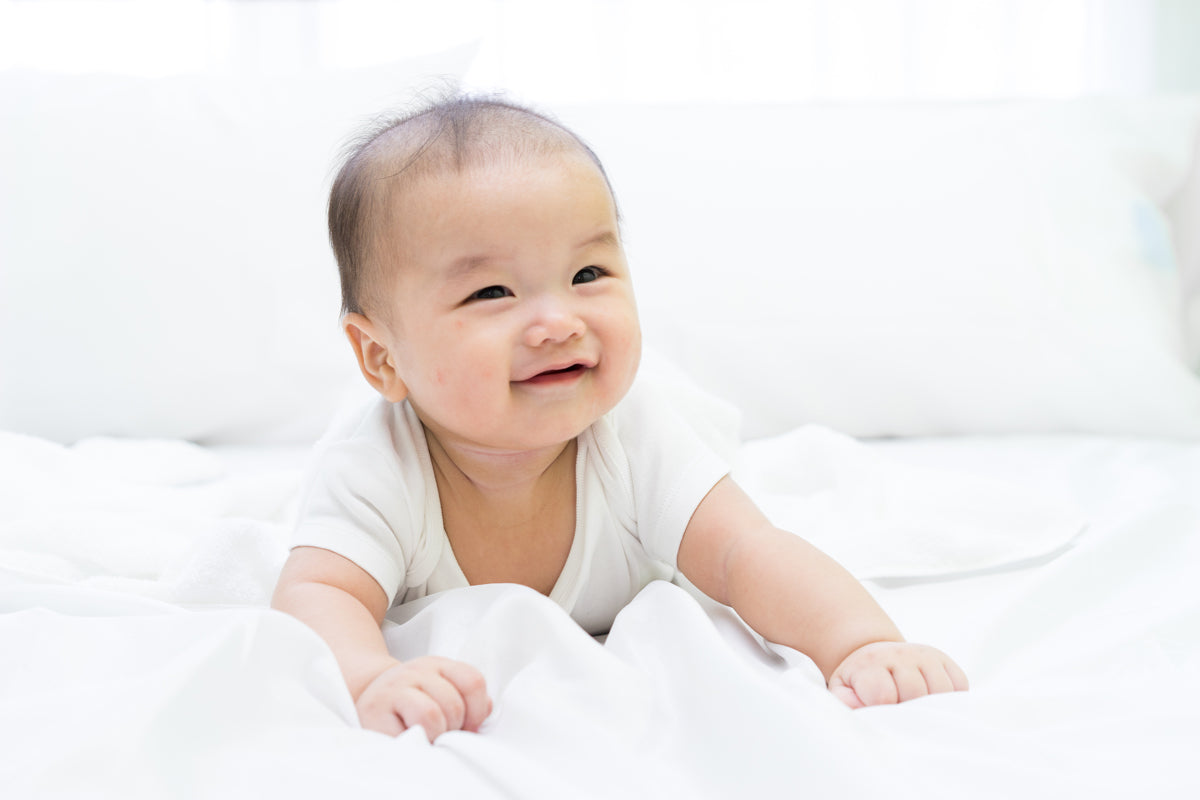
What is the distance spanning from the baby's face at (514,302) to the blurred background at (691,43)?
5.30 feet

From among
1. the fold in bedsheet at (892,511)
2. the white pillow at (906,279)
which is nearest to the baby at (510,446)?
the fold in bedsheet at (892,511)

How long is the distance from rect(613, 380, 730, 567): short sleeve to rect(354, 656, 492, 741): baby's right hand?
0.99ft

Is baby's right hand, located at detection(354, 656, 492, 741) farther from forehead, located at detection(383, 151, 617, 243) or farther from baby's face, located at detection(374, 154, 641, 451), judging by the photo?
forehead, located at detection(383, 151, 617, 243)

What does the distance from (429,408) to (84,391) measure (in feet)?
3.00

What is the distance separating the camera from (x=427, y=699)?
2.07 feet

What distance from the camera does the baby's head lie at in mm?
800

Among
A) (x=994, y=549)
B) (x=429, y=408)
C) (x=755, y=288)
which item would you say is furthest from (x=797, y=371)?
(x=429, y=408)

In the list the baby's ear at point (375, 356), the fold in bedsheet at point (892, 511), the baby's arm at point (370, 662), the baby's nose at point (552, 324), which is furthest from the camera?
the fold in bedsheet at point (892, 511)

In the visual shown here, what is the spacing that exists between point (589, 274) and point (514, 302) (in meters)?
0.08

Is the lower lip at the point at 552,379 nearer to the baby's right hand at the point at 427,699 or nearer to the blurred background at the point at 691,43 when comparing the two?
the baby's right hand at the point at 427,699

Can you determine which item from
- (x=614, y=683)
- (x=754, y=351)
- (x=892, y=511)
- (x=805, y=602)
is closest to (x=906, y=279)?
(x=754, y=351)

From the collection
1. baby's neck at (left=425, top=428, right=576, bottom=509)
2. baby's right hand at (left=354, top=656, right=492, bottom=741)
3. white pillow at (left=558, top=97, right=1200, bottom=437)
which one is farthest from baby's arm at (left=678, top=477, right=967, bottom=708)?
white pillow at (left=558, top=97, right=1200, bottom=437)

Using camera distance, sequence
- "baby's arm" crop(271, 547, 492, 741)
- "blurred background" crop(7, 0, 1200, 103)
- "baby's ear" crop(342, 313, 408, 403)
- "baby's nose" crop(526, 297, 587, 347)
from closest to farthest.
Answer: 1. "baby's arm" crop(271, 547, 492, 741)
2. "baby's nose" crop(526, 297, 587, 347)
3. "baby's ear" crop(342, 313, 408, 403)
4. "blurred background" crop(7, 0, 1200, 103)

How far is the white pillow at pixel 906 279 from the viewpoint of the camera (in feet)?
5.18
